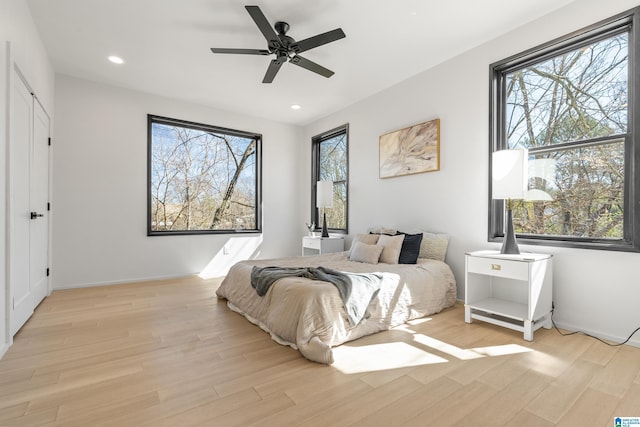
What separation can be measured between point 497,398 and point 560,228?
5.94 ft

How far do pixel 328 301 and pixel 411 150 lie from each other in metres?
2.43

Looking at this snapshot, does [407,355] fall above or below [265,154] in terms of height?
below

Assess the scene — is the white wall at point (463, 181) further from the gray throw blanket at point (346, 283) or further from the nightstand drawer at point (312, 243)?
the gray throw blanket at point (346, 283)

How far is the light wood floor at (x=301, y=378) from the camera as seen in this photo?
1447mm

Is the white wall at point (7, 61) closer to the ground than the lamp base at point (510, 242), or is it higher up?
higher up

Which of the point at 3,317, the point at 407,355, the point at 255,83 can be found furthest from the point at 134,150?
the point at 407,355

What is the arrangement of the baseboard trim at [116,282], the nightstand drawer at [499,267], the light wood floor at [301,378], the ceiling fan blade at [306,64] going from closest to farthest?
the light wood floor at [301,378] < the nightstand drawer at [499,267] < the ceiling fan blade at [306,64] < the baseboard trim at [116,282]

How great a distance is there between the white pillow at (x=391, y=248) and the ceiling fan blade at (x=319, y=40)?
205cm

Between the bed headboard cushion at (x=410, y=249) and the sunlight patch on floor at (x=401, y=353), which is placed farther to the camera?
the bed headboard cushion at (x=410, y=249)

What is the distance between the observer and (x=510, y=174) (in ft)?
8.34

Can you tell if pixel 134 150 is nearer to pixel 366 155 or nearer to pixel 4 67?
pixel 4 67

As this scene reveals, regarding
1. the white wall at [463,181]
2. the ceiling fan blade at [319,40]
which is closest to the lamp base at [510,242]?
the white wall at [463,181]

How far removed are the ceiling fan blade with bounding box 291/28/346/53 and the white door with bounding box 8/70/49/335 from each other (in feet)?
7.16

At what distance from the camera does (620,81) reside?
7.79 ft
